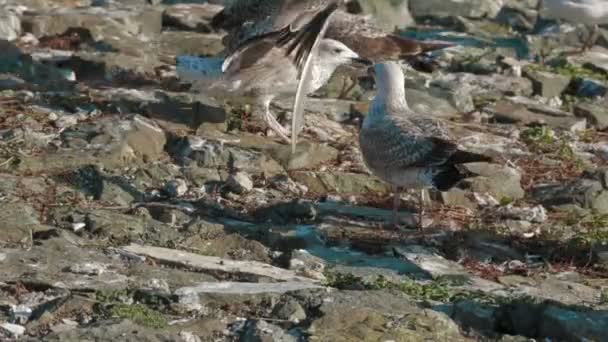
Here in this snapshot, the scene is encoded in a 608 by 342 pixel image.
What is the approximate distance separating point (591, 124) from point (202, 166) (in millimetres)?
3860

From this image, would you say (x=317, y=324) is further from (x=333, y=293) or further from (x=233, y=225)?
(x=233, y=225)

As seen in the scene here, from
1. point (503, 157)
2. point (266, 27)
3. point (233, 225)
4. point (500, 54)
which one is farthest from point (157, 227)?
point (500, 54)

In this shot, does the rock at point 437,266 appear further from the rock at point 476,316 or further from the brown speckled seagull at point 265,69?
the brown speckled seagull at point 265,69

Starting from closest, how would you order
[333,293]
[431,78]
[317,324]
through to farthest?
[317,324]
[333,293]
[431,78]

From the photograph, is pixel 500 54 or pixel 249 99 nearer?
pixel 249 99

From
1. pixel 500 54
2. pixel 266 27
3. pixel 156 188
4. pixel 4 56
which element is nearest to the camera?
pixel 156 188

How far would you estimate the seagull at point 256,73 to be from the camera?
9812 mm

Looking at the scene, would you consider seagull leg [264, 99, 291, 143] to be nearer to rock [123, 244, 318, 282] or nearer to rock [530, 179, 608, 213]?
rock [530, 179, 608, 213]

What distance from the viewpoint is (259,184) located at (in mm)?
8977

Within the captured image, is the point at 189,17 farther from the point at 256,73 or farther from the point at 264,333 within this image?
the point at 264,333

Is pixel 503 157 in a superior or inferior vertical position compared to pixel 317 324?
inferior

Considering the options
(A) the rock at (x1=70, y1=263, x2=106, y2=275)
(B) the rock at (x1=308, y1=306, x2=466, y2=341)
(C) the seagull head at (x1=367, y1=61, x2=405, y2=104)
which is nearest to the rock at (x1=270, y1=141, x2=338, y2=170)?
(C) the seagull head at (x1=367, y1=61, x2=405, y2=104)

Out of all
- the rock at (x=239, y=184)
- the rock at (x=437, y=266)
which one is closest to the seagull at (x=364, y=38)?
the rock at (x=239, y=184)

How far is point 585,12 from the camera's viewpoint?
13977mm
